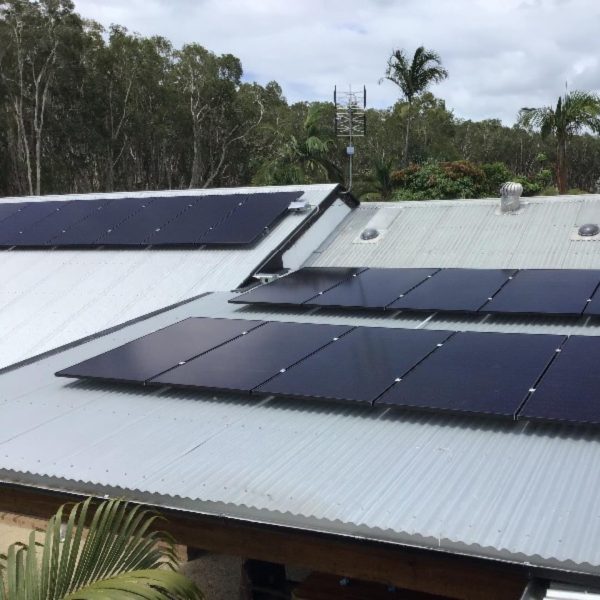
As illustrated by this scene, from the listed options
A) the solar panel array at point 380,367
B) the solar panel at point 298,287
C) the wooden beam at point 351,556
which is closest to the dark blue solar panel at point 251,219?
the solar panel at point 298,287

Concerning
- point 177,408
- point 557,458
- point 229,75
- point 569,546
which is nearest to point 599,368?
point 557,458

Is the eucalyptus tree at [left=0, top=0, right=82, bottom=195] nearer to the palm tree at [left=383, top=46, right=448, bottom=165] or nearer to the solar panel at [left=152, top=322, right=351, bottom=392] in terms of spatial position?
the palm tree at [left=383, top=46, right=448, bottom=165]

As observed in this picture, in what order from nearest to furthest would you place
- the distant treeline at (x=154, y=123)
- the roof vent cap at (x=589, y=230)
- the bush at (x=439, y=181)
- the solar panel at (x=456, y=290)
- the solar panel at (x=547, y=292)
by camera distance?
1. the solar panel at (x=547, y=292)
2. the solar panel at (x=456, y=290)
3. the roof vent cap at (x=589, y=230)
4. the bush at (x=439, y=181)
5. the distant treeline at (x=154, y=123)

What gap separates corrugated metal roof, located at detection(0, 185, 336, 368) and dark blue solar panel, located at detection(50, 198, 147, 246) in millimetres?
338

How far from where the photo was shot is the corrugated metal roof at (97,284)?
13.4 m

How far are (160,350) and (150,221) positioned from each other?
344 inches

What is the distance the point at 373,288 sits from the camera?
39.6ft

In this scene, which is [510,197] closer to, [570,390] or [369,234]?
[369,234]

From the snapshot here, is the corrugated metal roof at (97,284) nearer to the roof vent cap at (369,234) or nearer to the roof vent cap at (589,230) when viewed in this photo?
the roof vent cap at (369,234)

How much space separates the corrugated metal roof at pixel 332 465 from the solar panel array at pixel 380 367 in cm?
21

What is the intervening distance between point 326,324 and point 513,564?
19.7 ft

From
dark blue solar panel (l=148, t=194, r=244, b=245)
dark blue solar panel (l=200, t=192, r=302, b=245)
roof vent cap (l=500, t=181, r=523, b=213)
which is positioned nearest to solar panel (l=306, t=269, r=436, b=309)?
dark blue solar panel (l=200, t=192, r=302, b=245)

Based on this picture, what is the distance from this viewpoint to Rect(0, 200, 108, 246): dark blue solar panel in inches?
697

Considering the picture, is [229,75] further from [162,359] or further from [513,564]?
[513,564]
